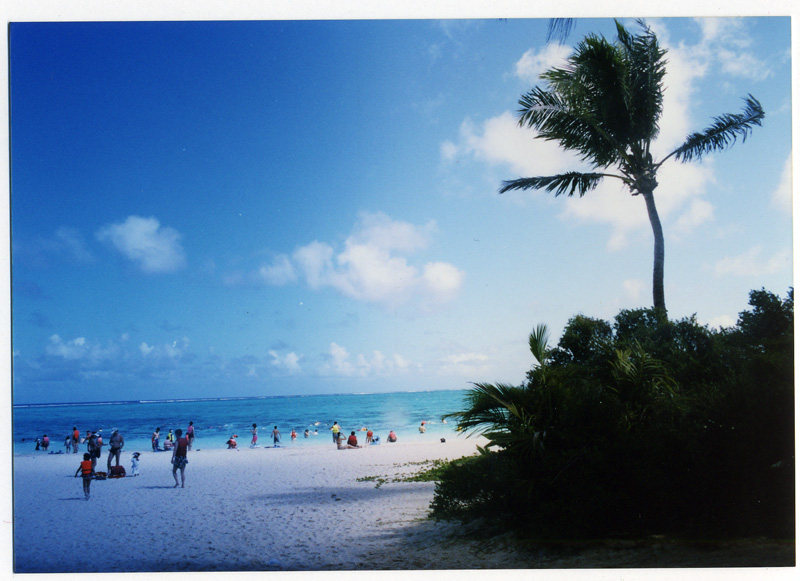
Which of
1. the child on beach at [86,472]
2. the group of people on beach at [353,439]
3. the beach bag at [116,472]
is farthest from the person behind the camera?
the group of people on beach at [353,439]

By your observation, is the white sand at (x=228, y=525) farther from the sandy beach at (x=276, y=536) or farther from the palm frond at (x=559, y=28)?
the palm frond at (x=559, y=28)

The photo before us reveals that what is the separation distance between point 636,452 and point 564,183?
13.8ft

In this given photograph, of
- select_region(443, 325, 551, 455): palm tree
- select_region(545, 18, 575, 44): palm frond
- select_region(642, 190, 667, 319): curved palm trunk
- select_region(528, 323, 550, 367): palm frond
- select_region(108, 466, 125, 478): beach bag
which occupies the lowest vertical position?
select_region(108, 466, 125, 478): beach bag

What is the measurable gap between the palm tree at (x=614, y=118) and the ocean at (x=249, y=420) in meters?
9.77

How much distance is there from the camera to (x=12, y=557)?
6.58 meters

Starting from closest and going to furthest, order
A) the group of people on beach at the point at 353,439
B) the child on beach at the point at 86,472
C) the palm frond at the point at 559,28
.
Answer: the palm frond at the point at 559,28 → the child on beach at the point at 86,472 → the group of people on beach at the point at 353,439

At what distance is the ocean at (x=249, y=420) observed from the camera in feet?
62.0

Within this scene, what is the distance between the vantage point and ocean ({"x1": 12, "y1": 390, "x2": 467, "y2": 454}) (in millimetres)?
18906

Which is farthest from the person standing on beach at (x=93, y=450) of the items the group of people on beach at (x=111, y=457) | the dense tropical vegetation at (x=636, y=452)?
the dense tropical vegetation at (x=636, y=452)

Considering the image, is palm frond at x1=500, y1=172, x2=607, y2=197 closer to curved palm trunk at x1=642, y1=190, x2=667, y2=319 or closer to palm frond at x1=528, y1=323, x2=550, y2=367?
Result: curved palm trunk at x1=642, y1=190, x2=667, y2=319

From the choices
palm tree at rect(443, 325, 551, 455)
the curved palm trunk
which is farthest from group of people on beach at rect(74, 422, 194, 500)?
the curved palm trunk

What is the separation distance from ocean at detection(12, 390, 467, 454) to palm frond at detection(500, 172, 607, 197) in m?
9.55

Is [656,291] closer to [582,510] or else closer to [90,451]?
[582,510]

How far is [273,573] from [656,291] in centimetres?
642
